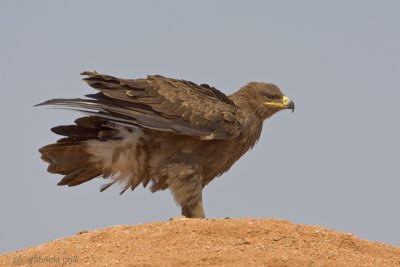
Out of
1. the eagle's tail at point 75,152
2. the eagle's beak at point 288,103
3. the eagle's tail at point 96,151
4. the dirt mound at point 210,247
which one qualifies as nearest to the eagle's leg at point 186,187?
the eagle's tail at point 96,151

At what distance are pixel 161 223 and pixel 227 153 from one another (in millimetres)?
2707

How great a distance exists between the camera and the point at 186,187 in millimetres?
12086

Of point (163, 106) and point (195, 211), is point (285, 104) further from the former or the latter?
point (195, 211)

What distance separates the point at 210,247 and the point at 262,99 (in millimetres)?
4855

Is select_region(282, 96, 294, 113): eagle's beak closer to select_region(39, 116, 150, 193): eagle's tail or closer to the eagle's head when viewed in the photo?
the eagle's head

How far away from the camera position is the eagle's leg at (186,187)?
12086 mm

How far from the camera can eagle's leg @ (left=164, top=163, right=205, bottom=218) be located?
12.1 m

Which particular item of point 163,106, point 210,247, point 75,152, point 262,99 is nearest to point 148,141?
point 163,106

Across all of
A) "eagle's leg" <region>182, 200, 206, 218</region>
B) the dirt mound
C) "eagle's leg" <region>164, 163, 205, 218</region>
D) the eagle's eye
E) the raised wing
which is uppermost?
the eagle's eye

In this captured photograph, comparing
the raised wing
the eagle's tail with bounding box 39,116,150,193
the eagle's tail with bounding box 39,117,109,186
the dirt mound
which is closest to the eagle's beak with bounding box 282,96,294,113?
the raised wing

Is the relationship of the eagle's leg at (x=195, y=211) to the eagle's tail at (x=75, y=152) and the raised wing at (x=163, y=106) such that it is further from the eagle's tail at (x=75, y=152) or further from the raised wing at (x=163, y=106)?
the eagle's tail at (x=75, y=152)

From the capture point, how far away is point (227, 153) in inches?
494

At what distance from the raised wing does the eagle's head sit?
65cm

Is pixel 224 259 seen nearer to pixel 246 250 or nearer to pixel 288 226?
pixel 246 250
